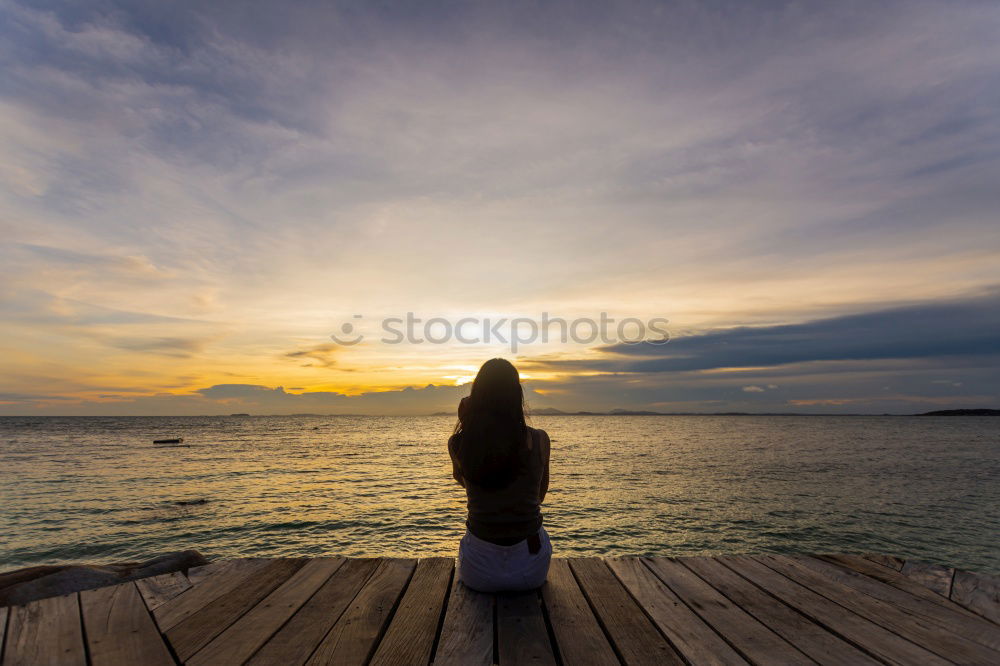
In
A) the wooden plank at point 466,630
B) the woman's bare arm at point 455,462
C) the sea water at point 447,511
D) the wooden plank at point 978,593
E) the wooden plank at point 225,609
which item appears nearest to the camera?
the wooden plank at point 466,630

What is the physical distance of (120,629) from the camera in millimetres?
3977

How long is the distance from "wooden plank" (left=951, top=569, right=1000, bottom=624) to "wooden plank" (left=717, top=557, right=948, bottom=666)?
3.82 ft

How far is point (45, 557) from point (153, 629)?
17.7 meters

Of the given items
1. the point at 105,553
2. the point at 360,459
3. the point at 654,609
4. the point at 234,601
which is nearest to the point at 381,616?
the point at 234,601

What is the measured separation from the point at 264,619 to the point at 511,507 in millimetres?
2183

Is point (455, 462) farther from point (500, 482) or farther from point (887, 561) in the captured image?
point (887, 561)

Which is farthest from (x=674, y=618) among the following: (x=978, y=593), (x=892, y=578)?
(x=978, y=593)

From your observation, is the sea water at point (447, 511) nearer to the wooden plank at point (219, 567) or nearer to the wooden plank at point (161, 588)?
the wooden plank at point (219, 567)

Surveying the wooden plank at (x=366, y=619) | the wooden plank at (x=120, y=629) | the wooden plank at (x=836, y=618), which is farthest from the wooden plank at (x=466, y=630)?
the wooden plank at (x=836, y=618)

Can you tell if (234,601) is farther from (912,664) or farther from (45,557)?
(45,557)

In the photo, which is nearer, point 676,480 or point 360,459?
point 676,480

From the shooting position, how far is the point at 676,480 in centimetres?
3319

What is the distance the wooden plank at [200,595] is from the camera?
417cm

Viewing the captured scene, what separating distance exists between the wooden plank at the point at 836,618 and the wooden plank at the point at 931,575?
1.24 m
